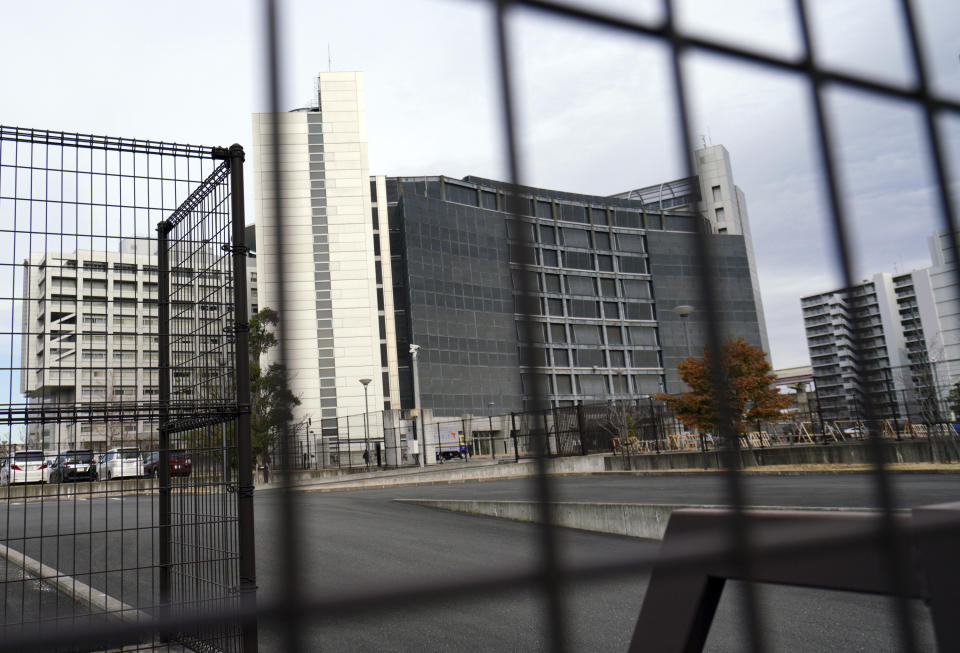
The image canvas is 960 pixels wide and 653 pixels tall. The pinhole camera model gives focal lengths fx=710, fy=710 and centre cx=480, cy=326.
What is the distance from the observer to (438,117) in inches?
40.6

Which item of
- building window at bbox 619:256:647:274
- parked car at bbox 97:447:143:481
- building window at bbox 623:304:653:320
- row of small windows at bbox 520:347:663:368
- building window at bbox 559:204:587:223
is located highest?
building window at bbox 559:204:587:223

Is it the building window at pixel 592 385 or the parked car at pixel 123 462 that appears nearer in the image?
the parked car at pixel 123 462

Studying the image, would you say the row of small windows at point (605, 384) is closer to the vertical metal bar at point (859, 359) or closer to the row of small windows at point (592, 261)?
the row of small windows at point (592, 261)

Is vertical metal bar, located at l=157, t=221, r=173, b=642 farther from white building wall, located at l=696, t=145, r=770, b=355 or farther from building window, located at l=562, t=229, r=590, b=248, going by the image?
building window, located at l=562, t=229, r=590, b=248

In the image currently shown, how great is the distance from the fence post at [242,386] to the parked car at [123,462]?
46 centimetres

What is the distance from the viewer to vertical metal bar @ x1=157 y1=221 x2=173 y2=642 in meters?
3.59

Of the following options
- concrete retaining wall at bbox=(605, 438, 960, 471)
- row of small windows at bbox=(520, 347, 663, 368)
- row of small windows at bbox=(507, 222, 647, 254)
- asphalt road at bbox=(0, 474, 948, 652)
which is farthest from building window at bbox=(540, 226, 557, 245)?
asphalt road at bbox=(0, 474, 948, 652)

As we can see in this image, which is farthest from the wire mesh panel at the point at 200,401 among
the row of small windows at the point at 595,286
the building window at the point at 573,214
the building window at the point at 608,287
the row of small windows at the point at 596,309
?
the building window at the point at 608,287

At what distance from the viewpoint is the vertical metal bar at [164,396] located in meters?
3.59

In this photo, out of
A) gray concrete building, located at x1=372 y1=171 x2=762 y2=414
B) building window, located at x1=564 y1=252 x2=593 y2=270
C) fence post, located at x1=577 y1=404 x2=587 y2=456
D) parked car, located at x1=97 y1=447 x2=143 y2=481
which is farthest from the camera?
building window, located at x1=564 y1=252 x2=593 y2=270

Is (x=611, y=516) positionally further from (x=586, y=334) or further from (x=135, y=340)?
(x=586, y=334)

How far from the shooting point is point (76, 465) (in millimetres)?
3314

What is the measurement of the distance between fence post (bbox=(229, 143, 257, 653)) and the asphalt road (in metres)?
0.22

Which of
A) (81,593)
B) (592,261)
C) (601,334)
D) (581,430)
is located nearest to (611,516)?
(81,593)
